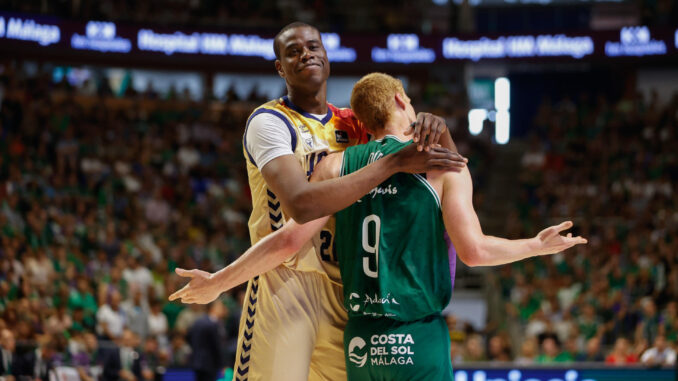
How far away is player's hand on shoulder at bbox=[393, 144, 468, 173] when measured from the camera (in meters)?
3.53

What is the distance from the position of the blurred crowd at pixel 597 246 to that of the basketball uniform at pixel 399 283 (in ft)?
28.5

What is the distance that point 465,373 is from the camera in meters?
10.3

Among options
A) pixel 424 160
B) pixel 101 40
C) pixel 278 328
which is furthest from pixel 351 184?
pixel 101 40

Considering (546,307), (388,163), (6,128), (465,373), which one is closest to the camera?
(388,163)

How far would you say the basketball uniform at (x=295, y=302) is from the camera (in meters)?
3.94

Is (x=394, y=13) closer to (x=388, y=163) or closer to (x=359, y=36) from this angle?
(x=359, y=36)

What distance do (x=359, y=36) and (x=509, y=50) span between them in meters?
3.52

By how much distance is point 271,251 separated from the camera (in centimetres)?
389

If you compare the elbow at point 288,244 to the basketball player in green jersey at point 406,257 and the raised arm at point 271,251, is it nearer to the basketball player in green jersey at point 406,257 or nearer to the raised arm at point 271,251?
the raised arm at point 271,251

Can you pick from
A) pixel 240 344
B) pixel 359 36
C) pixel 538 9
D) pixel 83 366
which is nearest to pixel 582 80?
pixel 538 9

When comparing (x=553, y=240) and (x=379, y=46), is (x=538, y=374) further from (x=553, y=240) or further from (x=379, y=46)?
(x=379, y=46)

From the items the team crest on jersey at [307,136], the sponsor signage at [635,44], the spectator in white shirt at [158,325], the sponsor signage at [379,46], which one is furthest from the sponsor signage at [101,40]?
the team crest on jersey at [307,136]

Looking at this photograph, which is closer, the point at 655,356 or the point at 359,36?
the point at 655,356

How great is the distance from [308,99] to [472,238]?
3.87 feet
